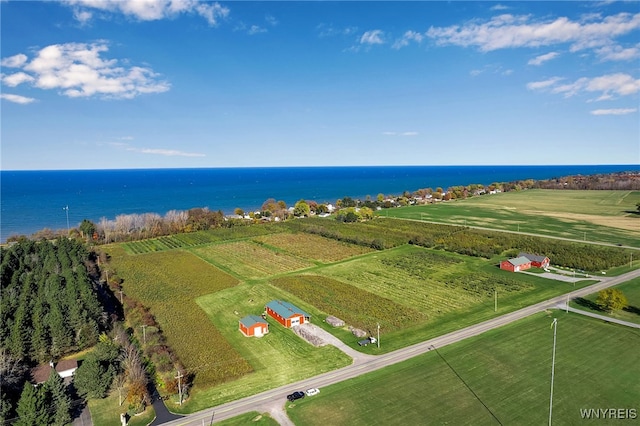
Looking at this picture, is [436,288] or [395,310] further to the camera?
[436,288]

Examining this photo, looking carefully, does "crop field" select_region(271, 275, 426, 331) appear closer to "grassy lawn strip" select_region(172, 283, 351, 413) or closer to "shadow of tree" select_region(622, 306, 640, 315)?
"grassy lawn strip" select_region(172, 283, 351, 413)

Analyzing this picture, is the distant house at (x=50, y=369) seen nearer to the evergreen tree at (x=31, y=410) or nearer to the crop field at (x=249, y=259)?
the evergreen tree at (x=31, y=410)

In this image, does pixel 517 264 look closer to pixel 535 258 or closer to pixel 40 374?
pixel 535 258

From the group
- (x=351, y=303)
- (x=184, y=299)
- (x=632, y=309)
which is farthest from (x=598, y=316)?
(x=184, y=299)

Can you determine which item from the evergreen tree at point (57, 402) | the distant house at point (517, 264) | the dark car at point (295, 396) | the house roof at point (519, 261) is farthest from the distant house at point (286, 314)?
the house roof at point (519, 261)

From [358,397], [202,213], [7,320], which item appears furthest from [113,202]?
[358,397]

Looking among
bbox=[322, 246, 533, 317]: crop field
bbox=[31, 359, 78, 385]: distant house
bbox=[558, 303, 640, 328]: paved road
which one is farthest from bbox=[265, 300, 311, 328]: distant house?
bbox=[558, 303, 640, 328]: paved road

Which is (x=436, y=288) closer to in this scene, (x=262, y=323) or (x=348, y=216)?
(x=262, y=323)
